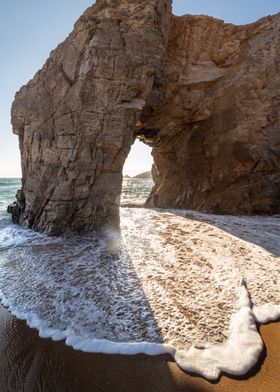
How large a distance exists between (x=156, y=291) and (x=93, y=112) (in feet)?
22.9

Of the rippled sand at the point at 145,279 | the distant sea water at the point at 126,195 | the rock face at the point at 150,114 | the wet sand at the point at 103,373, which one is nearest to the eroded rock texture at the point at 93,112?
the rock face at the point at 150,114

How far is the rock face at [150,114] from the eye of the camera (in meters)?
8.96

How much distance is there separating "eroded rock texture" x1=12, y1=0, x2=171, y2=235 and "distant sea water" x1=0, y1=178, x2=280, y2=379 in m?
1.79

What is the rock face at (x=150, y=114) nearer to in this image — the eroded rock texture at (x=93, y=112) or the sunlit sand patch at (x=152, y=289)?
the eroded rock texture at (x=93, y=112)

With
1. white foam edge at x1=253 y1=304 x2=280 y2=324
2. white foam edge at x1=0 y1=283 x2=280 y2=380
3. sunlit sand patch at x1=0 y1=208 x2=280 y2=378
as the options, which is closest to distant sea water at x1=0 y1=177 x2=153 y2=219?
sunlit sand patch at x1=0 y1=208 x2=280 y2=378

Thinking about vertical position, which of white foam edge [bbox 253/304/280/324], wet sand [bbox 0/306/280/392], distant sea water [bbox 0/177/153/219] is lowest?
distant sea water [bbox 0/177/153/219]

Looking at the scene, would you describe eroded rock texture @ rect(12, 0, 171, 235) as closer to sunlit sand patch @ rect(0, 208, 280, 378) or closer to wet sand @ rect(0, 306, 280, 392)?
sunlit sand patch @ rect(0, 208, 280, 378)

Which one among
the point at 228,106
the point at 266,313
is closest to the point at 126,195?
the point at 228,106

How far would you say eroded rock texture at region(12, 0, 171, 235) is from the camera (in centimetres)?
891

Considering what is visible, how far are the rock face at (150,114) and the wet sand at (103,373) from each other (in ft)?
19.0

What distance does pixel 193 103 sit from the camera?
43.6 ft

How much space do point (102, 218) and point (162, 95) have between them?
6.78 m

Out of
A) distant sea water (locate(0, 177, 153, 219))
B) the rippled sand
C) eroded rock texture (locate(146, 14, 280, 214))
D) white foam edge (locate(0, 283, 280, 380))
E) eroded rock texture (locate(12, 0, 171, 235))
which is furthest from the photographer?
distant sea water (locate(0, 177, 153, 219))

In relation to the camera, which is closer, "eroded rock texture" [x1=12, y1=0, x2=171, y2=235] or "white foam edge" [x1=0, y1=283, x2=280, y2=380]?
"white foam edge" [x1=0, y1=283, x2=280, y2=380]
